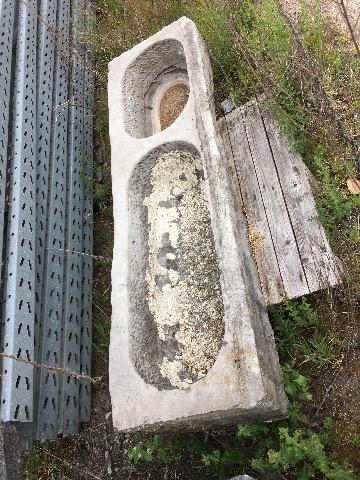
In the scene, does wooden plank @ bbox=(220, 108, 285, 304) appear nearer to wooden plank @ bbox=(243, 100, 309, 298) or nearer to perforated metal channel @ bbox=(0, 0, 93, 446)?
wooden plank @ bbox=(243, 100, 309, 298)

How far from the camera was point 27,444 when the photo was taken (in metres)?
2.95

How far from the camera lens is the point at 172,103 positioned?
3.85 m

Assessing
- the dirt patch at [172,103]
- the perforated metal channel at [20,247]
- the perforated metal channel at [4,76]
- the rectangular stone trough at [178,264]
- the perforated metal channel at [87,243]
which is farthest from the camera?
the dirt patch at [172,103]

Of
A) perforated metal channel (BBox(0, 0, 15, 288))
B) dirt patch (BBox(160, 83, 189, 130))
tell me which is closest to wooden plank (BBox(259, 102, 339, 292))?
dirt patch (BBox(160, 83, 189, 130))

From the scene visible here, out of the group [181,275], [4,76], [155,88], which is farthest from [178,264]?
[4,76]

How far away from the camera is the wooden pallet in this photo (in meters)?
2.93

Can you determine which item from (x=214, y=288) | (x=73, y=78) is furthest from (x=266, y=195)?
(x=73, y=78)

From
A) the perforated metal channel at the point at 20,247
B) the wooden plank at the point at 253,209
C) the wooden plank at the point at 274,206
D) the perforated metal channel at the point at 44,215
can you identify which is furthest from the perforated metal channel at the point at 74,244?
the wooden plank at the point at 274,206

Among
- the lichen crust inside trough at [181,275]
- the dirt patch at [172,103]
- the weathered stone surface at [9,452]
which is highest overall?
the dirt patch at [172,103]

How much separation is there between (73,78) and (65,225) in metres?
1.33

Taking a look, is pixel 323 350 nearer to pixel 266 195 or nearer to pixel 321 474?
pixel 321 474

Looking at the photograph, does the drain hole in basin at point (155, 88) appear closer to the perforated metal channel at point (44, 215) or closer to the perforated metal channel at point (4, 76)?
the perforated metal channel at point (44, 215)

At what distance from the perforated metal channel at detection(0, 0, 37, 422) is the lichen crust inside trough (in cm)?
66

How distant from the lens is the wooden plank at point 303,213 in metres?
2.87
